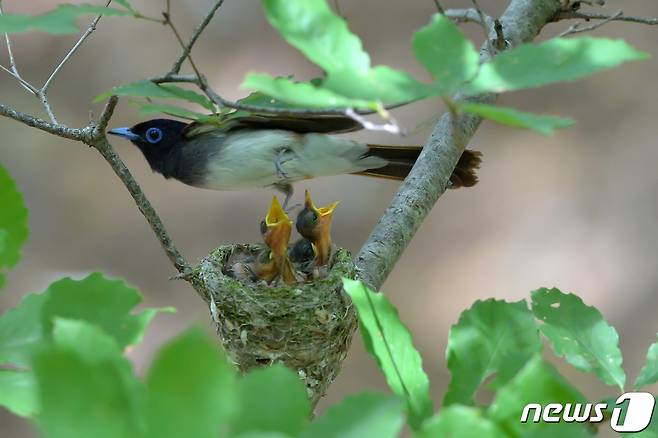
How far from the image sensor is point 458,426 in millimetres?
695

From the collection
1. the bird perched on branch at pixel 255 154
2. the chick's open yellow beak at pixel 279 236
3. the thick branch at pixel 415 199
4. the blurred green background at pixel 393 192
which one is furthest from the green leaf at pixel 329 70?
the blurred green background at pixel 393 192

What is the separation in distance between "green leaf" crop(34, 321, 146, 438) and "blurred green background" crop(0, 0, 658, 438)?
490 centimetres

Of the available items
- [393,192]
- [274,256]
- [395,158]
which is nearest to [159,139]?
[274,256]

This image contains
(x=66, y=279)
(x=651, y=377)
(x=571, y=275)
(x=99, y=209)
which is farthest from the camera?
(x=99, y=209)

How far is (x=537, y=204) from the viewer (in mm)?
6000

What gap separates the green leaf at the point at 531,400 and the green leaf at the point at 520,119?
0.64 feet

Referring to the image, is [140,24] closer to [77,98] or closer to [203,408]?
[77,98]

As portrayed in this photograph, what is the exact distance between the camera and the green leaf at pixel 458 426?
69 centimetres

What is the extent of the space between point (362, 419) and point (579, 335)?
618mm

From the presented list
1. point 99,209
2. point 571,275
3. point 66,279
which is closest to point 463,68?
point 66,279

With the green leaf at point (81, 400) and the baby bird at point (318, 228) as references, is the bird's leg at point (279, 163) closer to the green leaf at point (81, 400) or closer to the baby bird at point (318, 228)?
the baby bird at point (318, 228)

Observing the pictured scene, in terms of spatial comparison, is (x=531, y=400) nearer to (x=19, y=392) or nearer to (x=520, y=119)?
(x=520, y=119)

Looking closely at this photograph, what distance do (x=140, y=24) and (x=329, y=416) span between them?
6.93 meters

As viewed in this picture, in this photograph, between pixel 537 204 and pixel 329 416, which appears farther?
pixel 537 204
